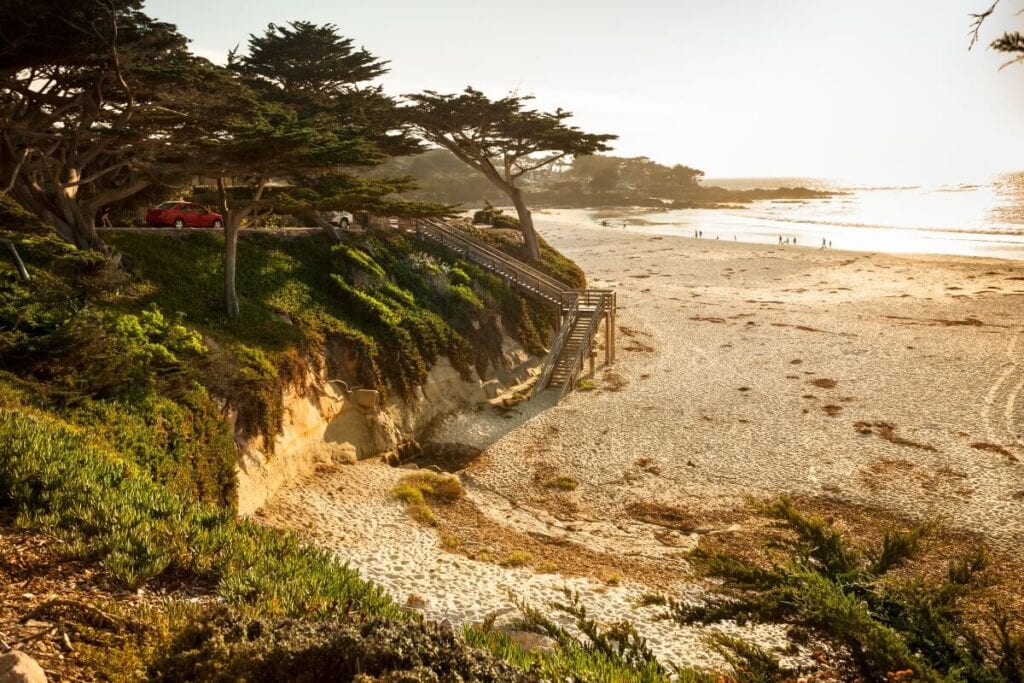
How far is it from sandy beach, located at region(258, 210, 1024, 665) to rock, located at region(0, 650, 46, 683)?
519 cm

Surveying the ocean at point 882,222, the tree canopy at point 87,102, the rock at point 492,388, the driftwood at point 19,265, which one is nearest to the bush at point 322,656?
the driftwood at point 19,265

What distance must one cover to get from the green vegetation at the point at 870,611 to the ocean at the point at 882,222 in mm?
62186

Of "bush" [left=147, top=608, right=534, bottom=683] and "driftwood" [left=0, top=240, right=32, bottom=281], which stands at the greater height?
"driftwood" [left=0, top=240, right=32, bottom=281]

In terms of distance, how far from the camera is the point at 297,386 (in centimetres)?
1895

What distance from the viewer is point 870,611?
870cm

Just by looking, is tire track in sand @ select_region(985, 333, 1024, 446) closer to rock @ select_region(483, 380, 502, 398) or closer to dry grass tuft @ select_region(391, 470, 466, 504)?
rock @ select_region(483, 380, 502, 398)

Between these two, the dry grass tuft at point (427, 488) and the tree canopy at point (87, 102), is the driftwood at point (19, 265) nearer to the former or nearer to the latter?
the tree canopy at point (87, 102)

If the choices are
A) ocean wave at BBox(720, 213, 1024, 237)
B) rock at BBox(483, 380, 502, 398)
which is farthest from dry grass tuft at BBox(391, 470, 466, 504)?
ocean wave at BBox(720, 213, 1024, 237)

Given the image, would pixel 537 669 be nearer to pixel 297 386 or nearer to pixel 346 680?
pixel 346 680

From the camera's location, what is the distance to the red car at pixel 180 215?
85.6 feet

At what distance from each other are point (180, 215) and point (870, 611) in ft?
90.7

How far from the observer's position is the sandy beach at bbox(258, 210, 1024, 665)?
14.6 metres

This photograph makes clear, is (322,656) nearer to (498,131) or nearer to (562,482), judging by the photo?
(562,482)

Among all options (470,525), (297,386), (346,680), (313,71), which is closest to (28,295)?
(297,386)
